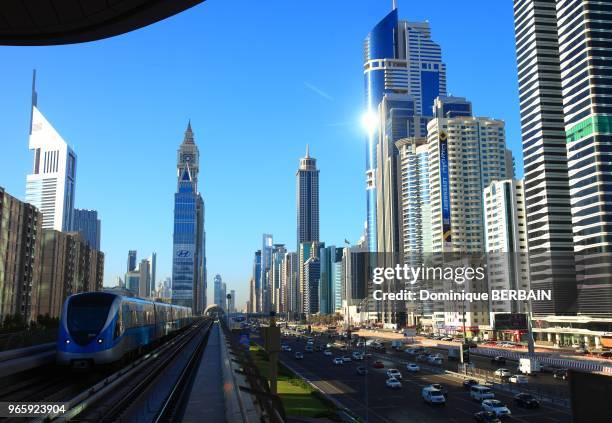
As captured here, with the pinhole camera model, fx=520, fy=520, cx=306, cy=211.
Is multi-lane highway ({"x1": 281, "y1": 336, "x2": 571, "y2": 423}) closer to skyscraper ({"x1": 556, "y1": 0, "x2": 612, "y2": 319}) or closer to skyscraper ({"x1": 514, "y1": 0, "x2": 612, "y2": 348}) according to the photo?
skyscraper ({"x1": 514, "y1": 0, "x2": 612, "y2": 348})

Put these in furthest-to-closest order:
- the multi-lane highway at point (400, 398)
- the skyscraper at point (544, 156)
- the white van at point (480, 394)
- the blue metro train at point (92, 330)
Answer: the skyscraper at point (544, 156)
the white van at point (480, 394)
the multi-lane highway at point (400, 398)
the blue metro train at point (92, 330)

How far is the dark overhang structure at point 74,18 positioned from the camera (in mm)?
11320

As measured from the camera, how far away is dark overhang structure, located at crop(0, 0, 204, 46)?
11320 mm

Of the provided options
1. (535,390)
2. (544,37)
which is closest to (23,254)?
(535,390)

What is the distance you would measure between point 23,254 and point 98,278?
214ft

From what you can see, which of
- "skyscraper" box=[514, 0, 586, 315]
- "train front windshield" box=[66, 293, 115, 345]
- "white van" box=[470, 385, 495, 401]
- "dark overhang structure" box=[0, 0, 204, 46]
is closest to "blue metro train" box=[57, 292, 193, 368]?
"train front windshield" box=[66, 293, 115, 345]

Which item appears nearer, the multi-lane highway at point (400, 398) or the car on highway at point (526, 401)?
the multi-lane highway at point (400, 398)

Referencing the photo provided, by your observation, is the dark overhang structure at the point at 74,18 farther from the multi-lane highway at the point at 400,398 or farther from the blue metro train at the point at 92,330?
the multi-lane highway at the point at 400,398

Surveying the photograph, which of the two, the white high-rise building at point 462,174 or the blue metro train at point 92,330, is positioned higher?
the white high-rise building at point 462,174

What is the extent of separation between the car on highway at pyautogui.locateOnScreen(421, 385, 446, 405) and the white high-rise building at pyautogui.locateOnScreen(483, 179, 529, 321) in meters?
83.2

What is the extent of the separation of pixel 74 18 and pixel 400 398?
3977cm

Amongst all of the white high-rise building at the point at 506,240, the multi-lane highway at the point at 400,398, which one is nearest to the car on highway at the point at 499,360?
the multi-lane highway at the point at 400,398

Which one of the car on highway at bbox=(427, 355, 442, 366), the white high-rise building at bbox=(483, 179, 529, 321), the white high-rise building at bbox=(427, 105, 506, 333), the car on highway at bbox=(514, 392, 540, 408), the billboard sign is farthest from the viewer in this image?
the white high-rise building at bbox=(427, 105, 506, 333)

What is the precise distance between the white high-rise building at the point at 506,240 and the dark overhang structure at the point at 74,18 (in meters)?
117
